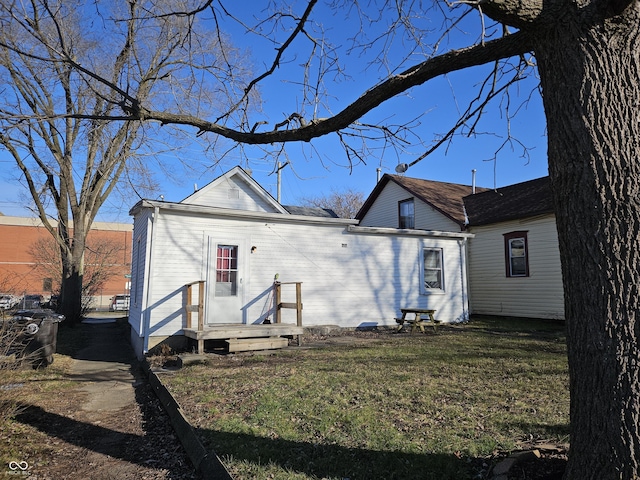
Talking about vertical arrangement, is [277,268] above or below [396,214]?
below

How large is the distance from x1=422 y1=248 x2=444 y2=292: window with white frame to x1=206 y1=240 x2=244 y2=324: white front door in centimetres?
633

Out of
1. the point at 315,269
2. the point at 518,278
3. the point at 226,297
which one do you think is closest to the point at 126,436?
the point at 226,297

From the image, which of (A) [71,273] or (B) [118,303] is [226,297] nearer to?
(A) [71,273]

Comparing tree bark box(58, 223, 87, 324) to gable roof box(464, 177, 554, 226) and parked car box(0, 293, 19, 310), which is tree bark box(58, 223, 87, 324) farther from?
gable roof box(464, 177, 554, 226)

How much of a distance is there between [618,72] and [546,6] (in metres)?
0.58

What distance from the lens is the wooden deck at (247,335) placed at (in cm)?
870

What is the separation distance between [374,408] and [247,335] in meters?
4.96

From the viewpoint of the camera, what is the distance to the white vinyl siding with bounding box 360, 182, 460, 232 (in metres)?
18.1

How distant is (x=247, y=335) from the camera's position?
9195 mm

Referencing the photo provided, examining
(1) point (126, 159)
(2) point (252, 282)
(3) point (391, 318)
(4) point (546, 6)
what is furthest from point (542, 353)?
(1) point (126, 159)

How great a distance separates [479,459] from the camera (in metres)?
3.37

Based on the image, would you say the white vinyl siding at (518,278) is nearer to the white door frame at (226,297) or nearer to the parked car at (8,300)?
the white door frame at (226,297)

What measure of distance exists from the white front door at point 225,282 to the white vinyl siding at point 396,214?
407 inches

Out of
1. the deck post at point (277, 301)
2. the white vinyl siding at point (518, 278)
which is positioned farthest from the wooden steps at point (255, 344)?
the white vinyl siding at point (518, 278)
